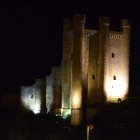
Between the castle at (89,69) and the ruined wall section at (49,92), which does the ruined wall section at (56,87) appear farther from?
the ruined wall section at (49,92)

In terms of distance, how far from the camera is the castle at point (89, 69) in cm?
7462

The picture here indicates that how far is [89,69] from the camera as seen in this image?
76188 millimetres

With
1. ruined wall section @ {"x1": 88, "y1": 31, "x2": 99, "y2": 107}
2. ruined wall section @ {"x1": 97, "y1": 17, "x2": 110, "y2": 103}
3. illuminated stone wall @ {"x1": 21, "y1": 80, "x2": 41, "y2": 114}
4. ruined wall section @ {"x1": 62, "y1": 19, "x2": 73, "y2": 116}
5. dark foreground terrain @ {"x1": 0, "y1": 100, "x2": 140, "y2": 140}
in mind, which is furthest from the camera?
illuminated stone wall @ {"x1": 21, "y1": 80, "x2": 41, "y2": 114}

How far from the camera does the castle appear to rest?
74.6 meters

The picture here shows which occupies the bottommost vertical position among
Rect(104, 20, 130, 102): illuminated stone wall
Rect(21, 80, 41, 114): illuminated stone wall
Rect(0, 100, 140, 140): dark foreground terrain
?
Rect(0, 100, 140, 140): dark foreground terrain

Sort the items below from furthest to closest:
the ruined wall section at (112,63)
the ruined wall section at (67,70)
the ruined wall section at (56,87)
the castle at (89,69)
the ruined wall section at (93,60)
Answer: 1. the ruined wall section at (56,87)
2. the ruined wall section at (67,70)
3. the ruined wall section at (112,63)
4. the ruined wall section at (93,60)
5. the castle at (89,69)

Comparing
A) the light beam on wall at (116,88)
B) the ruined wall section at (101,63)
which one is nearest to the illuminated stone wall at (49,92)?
the ruined wall section at (101,63)

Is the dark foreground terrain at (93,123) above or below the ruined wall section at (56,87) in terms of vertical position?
below

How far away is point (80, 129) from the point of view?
72625mm

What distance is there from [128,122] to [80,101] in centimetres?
503

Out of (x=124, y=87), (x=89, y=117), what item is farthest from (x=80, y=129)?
(x=124, y=87)

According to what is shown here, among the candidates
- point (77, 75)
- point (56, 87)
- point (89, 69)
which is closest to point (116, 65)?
point (89, 69)

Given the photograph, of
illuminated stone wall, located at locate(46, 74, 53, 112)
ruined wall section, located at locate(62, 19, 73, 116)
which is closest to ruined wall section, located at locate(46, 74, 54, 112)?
illuminated stone wall, located at locate(46, 74, 53, 112)

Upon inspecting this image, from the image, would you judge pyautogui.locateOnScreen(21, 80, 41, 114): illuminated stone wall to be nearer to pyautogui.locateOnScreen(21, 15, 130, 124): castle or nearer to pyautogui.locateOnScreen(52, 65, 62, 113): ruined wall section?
pyautogui.locateOnScreen(52, 65, 62, 113): ruined wall section
